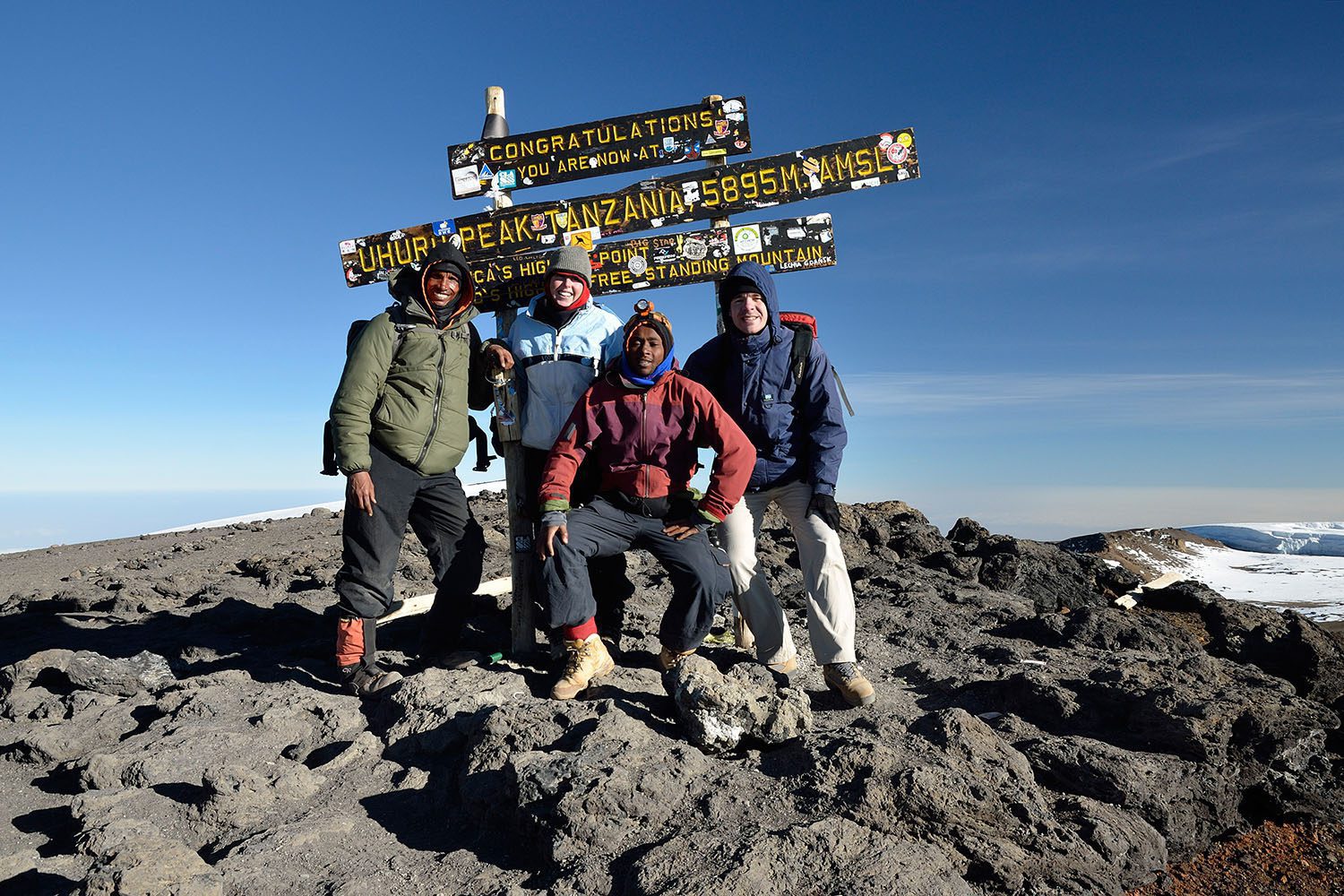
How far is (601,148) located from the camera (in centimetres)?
631

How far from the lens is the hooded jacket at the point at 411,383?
471 centimetres

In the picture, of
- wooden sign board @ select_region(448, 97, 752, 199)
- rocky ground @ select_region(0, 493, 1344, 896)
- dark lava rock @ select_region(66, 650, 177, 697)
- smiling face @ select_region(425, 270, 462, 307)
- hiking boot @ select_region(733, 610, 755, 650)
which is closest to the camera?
rocky ground @ select_region(0, 493, 1344, 896)

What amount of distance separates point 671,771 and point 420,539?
2238 millimetres

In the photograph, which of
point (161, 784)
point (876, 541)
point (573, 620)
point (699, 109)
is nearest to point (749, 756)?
point (573, 620)

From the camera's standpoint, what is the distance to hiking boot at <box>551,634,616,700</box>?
4430 millimetres

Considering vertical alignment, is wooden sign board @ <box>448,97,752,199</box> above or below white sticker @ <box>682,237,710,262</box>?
above

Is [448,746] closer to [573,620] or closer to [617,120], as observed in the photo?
[573,620]

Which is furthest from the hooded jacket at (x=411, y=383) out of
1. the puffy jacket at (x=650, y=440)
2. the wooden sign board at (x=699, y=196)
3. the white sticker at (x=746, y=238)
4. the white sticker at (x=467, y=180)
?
the white sticker at (x=746, y=238)

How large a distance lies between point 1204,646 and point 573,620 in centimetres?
584

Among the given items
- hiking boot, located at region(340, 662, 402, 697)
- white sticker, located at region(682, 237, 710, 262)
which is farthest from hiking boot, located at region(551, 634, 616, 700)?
white sticker, located at region(682, 237, 710, 262)

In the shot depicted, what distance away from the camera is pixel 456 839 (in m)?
3.31

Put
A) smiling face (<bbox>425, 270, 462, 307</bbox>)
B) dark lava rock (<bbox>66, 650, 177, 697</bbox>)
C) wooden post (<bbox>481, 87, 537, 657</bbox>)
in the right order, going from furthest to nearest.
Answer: wooden post (<bbox>481, 87, 537, 657</bbox>)
dark lava rock (<bbox>66, 650, 177, 697</bbox>)
smiling face (<bbox>425, 270, 462, 307</bbox>)

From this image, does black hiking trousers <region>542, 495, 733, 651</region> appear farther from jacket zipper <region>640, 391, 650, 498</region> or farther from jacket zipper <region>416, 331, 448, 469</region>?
jacket zipper <region>416, 331, 448, 469</region>

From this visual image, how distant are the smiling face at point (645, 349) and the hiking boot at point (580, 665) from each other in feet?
4.76
